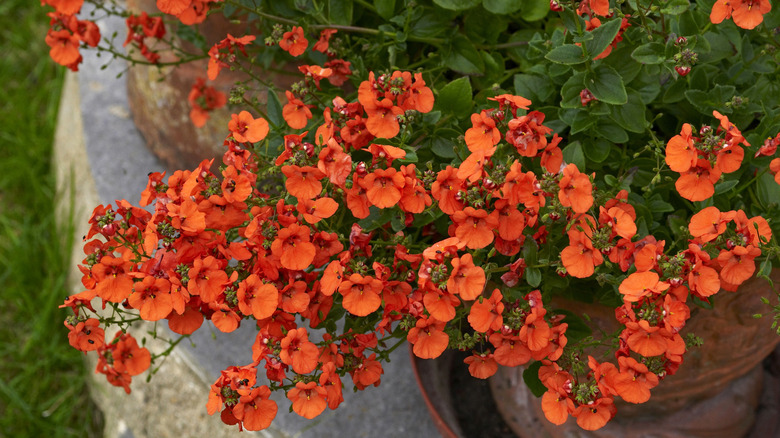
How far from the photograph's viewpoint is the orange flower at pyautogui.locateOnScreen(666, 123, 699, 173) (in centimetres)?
106

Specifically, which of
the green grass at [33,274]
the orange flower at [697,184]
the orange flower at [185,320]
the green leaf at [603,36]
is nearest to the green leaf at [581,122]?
the green leaf at [603,36]

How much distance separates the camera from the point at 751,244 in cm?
102

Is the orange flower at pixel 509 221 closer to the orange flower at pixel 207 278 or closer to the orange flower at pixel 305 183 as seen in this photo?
the orange flower at pixel 305 183

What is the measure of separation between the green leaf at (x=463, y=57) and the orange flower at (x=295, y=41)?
0.28m

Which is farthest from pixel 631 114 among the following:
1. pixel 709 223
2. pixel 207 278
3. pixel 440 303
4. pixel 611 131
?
pixel 207 278

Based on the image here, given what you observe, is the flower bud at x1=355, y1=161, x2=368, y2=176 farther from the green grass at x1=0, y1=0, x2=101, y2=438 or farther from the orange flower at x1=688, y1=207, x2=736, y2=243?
the green grass at x1=0, y1=0, x2=101, y2=438

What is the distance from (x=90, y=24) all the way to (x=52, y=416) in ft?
4.19

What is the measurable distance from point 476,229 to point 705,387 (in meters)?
0.77

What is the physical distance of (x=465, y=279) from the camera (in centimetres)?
103

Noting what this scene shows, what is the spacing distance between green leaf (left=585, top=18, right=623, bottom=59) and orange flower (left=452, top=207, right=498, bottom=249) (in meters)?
0.32

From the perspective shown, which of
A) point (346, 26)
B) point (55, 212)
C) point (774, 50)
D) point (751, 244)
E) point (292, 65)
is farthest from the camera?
point (55, 212)

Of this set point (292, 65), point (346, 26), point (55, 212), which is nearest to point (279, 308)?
point (346, 26)

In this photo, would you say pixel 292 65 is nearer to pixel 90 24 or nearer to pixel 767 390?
pixel 90 24

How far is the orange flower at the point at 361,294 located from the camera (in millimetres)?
1075
